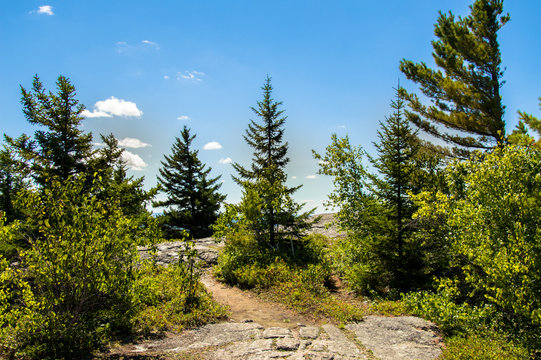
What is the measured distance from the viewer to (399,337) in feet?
22.7

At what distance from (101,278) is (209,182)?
2230 cm

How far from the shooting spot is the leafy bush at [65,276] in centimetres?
572

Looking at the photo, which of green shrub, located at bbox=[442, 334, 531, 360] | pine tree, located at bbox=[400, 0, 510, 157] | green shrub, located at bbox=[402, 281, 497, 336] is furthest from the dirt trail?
pine tree, located at bbox=[400, 0, 510, 157]

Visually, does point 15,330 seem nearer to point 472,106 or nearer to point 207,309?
point 207,309

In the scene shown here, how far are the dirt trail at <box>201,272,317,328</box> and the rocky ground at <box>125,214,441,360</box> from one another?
3cm

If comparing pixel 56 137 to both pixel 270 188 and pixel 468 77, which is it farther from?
pixel 468 77

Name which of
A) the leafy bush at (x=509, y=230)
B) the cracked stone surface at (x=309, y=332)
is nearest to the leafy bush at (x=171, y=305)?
the cracked stone surface at (x=309, y=332)

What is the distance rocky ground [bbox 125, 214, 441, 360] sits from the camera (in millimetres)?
6062

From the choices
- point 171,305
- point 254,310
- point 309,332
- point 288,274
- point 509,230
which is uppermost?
point 509,230

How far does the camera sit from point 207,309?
907 cm

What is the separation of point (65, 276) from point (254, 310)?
5.86 m

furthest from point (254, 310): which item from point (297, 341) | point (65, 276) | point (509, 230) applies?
point (509, 230)

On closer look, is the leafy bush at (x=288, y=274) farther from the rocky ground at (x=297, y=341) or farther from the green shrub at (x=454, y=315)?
the green shrub at (x=454, y=315)

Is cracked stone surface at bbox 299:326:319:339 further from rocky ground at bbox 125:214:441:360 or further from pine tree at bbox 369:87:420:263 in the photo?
pine tree at bbox 369:87:420:263
